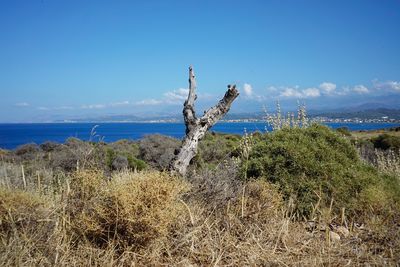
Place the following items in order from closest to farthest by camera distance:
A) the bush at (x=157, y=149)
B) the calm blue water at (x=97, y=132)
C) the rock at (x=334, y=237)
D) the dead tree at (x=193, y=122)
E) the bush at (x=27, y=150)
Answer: the rock at (x=334, y=237)
the dead tree at (x=193, y=122)
the bush at (x=157, y=149)
the bush at (x=27, y=150)
the calm blue water at (x=97, y=132)

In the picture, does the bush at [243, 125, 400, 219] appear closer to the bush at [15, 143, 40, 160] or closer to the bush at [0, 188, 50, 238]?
the bush at [0, 188, 50, 238]

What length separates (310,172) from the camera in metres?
6.71

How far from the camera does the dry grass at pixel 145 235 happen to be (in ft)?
13.3

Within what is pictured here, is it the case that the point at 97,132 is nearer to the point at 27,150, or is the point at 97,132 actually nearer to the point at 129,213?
the point at 27,150

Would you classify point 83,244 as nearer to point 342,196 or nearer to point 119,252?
point 119,252

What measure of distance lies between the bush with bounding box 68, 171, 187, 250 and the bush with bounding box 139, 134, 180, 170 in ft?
36.7

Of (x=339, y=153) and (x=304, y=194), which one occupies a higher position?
(x=339, y=153)

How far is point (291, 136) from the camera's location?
297 inches

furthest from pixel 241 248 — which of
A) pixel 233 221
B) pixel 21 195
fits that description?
pixel 21 195

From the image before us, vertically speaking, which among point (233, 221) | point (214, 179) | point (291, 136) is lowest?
point (233, 221)

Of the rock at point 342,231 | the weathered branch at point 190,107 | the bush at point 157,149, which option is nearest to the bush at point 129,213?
the weathered branch at point 190,107

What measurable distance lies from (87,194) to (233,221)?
1.87 metres

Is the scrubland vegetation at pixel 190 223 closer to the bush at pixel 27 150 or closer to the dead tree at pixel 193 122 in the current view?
the dead tree at pixel 193 122

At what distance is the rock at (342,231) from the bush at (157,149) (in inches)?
410
